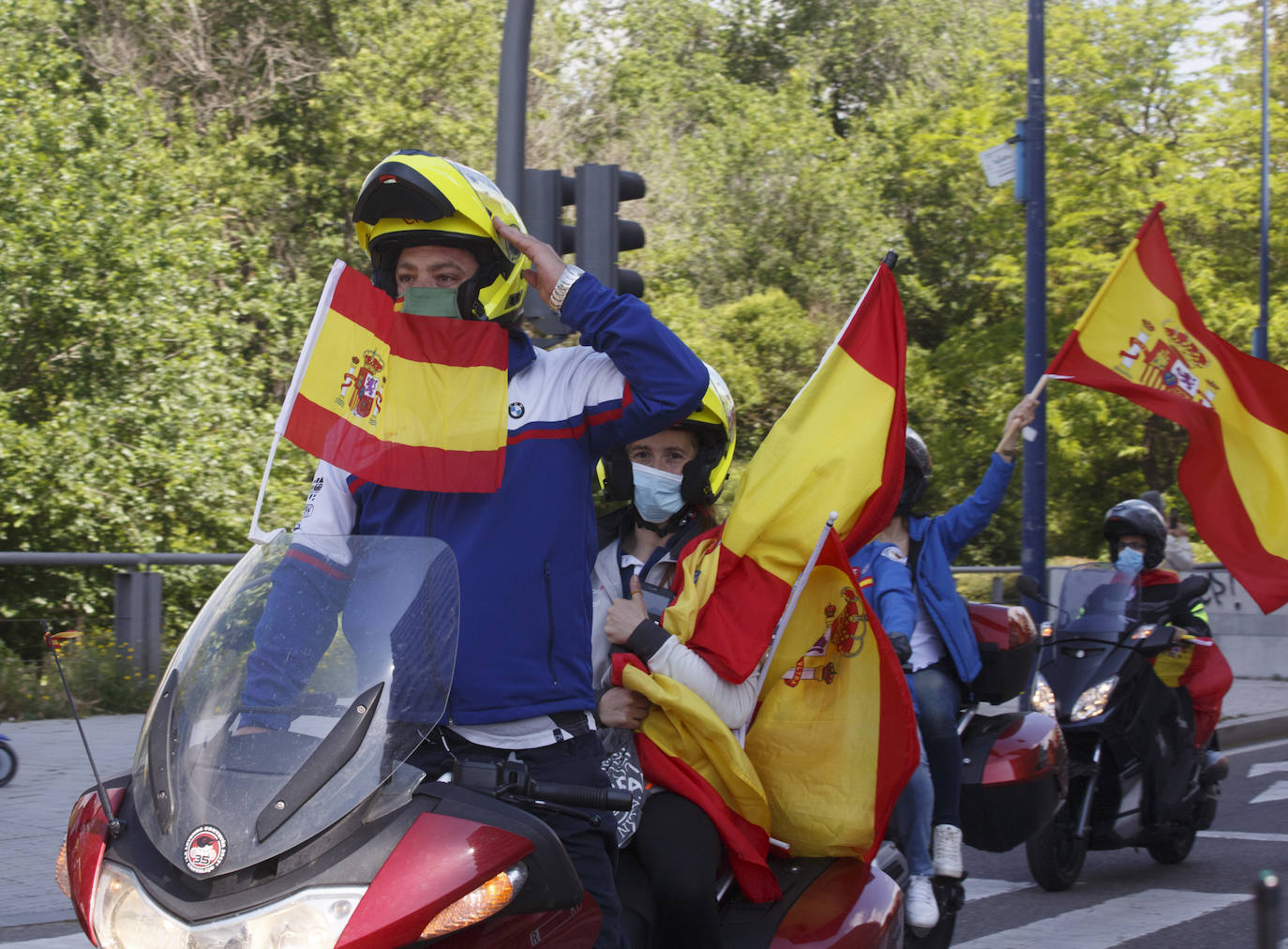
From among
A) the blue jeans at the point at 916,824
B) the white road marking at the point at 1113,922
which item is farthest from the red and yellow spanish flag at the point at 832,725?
the white road marking at the point at 1113,922

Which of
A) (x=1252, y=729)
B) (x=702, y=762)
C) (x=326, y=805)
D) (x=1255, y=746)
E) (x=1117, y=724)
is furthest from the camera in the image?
(x=1252, y=729)

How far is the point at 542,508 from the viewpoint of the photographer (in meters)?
2.65

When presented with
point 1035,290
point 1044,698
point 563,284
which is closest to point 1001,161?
point 1035,290

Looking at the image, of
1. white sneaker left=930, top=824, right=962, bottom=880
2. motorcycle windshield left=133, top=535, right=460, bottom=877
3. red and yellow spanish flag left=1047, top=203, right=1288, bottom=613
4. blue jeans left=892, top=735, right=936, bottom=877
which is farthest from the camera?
red and yellow spanish flag left=1047, top=203, right=1288, bottom=613

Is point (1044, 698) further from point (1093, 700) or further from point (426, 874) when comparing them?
point (426, 874)

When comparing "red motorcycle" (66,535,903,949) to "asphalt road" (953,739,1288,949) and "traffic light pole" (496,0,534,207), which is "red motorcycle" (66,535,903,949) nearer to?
"asphalt road" (953,739,1288,949)

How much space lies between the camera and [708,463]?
12.6 ft

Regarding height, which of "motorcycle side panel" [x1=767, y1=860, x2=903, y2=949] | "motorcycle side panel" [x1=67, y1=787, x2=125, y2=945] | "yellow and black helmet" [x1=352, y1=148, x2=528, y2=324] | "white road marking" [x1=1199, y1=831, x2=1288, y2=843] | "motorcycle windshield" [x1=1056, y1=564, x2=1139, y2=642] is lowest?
"white road marking" [x1=1199, y1=831, x2=1288, y2=843]

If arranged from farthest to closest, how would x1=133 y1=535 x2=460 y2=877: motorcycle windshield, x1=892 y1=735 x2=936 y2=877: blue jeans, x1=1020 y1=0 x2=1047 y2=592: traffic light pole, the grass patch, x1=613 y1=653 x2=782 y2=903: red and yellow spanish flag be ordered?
x1=1020 y1=0 x2=1047 y2=592: traffic light pole
the grass patch
x1=892 y1=735 x2=936 y2=877: blue jeans
x1=613 y1=653 x2=782 y2=903: red and yellow spanish flag
x1=133 y1=535 x2=460 y2=877: motorcycle windshield

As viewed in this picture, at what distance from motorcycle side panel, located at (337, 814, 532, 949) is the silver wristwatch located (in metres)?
0.99

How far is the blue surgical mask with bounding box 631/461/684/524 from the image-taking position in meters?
3.80

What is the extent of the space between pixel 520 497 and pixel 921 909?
281cm

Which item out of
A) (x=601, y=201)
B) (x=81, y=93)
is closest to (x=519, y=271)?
(x=601, y=201)

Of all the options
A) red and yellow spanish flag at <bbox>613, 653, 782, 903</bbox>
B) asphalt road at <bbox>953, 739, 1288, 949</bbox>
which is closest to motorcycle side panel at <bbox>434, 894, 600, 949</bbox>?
red and yellow spanish flag at <bbox>613, 653, 782, 903</bbox>
